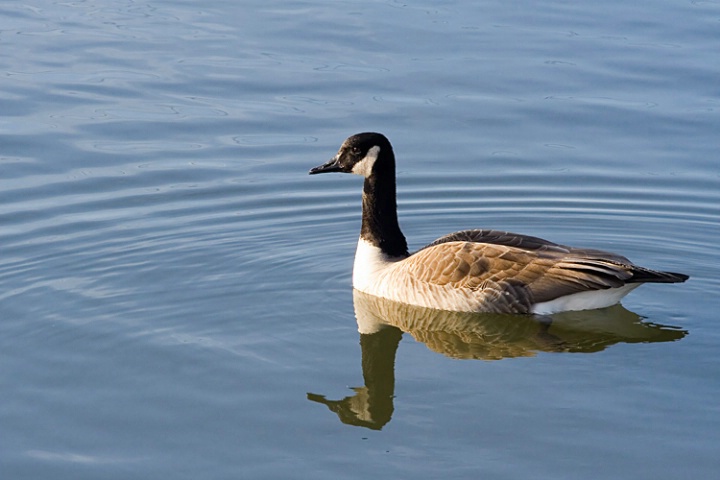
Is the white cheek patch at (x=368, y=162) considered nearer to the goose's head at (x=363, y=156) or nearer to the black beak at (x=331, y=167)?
the goose's head at (x=363, y=156)

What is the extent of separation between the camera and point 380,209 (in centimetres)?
1491

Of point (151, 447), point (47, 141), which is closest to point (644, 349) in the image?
point (151, 447)

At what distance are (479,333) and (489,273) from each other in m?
0.72

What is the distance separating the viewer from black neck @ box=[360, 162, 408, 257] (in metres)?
14.9

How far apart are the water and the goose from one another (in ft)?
0.75

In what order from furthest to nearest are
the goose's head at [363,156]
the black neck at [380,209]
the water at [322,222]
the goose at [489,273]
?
the black neck at [380,209] → the goose's head at [363,156] → the goose at [489,273] → the water at [322,222]

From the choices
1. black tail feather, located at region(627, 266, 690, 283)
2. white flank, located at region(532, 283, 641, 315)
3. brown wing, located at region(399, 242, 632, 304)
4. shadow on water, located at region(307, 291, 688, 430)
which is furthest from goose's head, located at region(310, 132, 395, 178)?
black tail feather, located at region(627, 266, 690, 283)

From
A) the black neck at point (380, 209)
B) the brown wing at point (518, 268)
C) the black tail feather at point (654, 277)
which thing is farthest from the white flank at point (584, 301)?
the black neck at point (380, 209)

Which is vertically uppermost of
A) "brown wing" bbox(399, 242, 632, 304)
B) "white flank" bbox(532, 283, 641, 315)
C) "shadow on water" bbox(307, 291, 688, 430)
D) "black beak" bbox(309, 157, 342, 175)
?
"black beak" bbox(309, 157, 342, 175)

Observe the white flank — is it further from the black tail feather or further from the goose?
the black tail feather

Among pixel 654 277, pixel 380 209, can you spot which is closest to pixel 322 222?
pixel 380 209

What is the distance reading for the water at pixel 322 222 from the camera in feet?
34.8

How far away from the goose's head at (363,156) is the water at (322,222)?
4.29 feet

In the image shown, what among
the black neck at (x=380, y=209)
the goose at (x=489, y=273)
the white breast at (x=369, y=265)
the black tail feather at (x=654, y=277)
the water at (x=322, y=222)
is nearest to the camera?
the water at (x=322, y=222)
